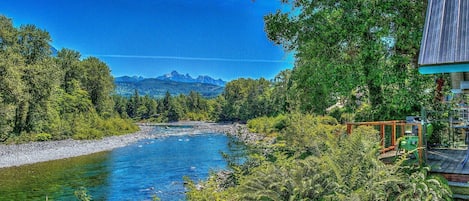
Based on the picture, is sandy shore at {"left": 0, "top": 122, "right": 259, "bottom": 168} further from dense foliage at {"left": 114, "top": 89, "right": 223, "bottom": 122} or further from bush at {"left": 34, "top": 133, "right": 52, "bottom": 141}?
dense foliage at {"left": 114, "top": 89, "right": 223, "bottom": 122}

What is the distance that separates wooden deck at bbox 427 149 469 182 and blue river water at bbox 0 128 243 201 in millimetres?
4444

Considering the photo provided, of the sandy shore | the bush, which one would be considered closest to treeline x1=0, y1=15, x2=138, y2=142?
the bush

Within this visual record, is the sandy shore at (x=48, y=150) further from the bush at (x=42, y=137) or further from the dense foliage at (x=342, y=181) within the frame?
the dense foliage at (x=342, y=181)

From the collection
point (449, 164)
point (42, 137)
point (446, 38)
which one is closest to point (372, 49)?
point (449, 164)

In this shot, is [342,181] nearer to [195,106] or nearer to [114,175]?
[114,175]

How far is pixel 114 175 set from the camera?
16859 mm

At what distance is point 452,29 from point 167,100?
72.4 metres

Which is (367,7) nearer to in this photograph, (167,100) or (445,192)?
(445,192)

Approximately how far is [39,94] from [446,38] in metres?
30.8

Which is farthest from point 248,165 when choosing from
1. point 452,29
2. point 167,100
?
point 167,100

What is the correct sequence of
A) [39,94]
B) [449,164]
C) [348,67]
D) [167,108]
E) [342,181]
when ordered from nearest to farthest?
[342,181], [449,164], [348,67], [39,94], [167,108]

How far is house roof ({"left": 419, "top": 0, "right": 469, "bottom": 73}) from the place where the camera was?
149 inches

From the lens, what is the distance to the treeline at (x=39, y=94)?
84.1ft

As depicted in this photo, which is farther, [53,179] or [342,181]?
[53,179]
